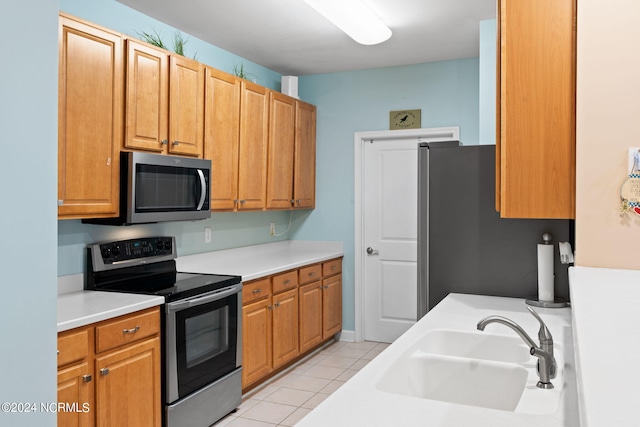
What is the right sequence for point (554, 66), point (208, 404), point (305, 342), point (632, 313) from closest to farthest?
point (632, 313), point (554, 66), point (208, 404), point (305, 342)

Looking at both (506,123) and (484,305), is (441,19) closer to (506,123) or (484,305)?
(506,123)

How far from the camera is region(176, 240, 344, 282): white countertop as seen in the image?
3.70 m

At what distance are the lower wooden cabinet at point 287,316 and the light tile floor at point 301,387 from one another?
0.11 meters

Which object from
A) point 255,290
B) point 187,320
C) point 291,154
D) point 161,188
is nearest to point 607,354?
point 187,320

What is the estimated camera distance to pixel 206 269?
3764 mm

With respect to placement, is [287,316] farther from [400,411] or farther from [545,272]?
[400,411]

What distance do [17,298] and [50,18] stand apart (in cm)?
89

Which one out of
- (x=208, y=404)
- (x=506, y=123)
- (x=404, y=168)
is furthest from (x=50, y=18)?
(x=404, y=168)

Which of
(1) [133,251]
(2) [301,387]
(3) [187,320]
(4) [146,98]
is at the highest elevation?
(4) [146,98]

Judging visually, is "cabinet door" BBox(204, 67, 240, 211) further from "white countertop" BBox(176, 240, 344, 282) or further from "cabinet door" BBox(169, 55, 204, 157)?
"white countertop" BBox(176, 240, 344, 282)

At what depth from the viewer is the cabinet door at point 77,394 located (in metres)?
2.17

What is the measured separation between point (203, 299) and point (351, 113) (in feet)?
8.96

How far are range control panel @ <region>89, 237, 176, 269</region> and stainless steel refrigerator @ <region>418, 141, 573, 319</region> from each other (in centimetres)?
166

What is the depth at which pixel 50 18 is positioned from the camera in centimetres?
167
